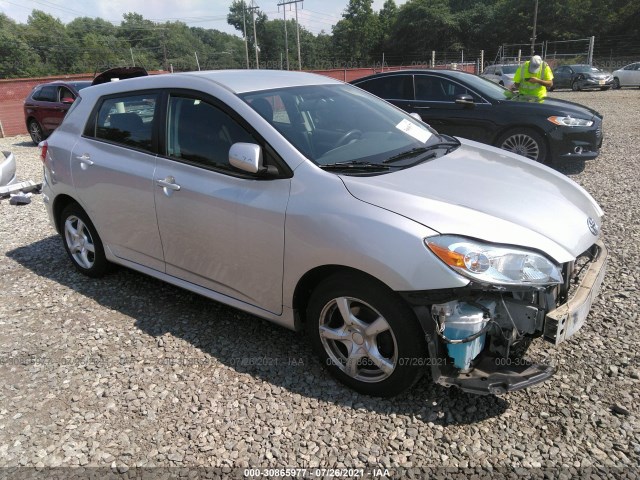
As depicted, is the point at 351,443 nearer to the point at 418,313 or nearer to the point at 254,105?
the point at 418,313

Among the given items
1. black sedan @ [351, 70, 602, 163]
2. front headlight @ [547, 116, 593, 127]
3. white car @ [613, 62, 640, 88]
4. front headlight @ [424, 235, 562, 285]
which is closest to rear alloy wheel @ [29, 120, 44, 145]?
black sedan @ [351, 70, 602, 163]

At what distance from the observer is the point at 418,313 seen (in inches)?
92.9

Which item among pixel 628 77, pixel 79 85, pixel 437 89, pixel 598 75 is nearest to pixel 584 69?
pixel 598 75

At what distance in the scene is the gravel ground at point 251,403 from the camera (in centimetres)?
238

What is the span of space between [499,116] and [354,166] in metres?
5.48

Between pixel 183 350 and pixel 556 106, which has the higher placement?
pixel 556 106

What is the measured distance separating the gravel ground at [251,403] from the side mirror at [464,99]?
4.17 meters

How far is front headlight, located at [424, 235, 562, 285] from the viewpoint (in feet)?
7.42

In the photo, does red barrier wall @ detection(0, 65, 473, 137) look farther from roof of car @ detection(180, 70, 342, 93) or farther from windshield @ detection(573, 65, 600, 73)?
windshield @ detection(573, 65, 600, 73)

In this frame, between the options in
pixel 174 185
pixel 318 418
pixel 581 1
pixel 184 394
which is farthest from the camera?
pixel 581 1

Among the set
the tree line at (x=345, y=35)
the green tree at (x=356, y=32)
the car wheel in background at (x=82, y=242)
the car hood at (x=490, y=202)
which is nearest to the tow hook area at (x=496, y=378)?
the car hood at (x=490, y=202)

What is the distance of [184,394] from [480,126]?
20.9 ft

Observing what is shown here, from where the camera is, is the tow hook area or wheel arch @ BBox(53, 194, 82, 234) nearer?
the tow hook area

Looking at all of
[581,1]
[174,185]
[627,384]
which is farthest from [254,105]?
[581,1]
